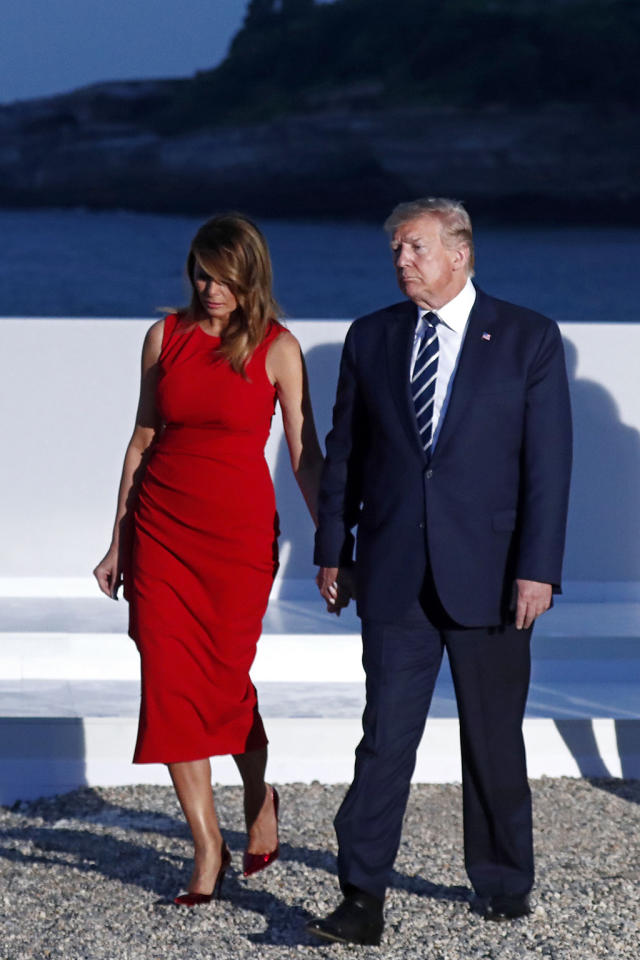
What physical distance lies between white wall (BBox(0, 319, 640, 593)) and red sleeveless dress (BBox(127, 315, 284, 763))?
2.18 m

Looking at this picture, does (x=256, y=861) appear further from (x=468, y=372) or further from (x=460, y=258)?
(x=460, y=258)

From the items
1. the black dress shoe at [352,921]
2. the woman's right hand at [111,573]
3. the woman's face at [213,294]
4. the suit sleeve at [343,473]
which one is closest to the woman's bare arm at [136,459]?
the woman's right hand at [111,573]

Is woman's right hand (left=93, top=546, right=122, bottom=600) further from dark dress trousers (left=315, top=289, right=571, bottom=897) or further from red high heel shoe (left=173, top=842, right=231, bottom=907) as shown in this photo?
red high heel shoe (left=173, top=842, right=231, bottom=907)

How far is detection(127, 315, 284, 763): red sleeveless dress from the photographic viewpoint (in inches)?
134

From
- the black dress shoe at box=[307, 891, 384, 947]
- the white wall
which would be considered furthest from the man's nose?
the white wall

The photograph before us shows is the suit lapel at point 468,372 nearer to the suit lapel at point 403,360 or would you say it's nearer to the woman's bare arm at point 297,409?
the suit lapel at point 403,360

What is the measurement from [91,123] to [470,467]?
39.2 metres

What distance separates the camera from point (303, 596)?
227 inches

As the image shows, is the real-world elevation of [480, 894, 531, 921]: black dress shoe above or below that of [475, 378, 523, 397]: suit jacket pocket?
below

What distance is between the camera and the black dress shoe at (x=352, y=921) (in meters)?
3.18

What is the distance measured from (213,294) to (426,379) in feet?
1.75

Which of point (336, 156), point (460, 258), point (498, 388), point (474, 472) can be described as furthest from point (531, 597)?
point (336, 156)

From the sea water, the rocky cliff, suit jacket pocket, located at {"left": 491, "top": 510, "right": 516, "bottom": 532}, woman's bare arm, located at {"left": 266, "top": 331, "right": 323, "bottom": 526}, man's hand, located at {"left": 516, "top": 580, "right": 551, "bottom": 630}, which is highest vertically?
the rocky cliff

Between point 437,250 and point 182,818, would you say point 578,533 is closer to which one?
point 182,818
